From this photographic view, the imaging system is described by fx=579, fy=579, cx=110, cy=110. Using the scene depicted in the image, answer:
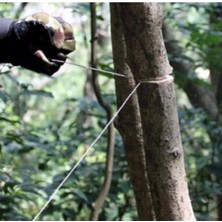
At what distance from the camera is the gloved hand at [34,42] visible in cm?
73

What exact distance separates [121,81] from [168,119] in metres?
0.12

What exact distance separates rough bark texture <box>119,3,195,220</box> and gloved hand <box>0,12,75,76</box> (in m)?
0.09

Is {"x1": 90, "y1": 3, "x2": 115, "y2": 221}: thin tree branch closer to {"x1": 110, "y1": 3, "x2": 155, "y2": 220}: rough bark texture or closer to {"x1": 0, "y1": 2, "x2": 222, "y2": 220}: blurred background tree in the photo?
{"x1": 0, "y1": 2, "x2": 222, "y2": 220}: blurred background tree

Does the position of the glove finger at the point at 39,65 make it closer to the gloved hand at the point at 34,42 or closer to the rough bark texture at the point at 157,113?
the gloved hand at the point at 34,42

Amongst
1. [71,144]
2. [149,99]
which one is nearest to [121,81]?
[149,99]

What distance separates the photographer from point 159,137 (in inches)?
31.7

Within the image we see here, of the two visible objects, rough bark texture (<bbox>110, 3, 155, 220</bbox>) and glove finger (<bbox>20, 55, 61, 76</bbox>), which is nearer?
glove finger (<bbox>20, 55, 61, 76</bbox>)

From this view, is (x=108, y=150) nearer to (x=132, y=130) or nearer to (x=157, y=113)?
(x=132, y=130)

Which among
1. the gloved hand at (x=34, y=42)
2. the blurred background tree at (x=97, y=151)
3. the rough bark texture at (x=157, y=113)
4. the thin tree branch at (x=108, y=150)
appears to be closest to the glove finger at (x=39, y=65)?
the gloved hand at (x=34, y=42)

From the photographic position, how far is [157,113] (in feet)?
2.63

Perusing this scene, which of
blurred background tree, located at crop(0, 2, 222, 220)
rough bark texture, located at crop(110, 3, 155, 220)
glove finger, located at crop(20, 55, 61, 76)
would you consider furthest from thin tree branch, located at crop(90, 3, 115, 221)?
glove finger, located at crop(20, 55, 61, 76)

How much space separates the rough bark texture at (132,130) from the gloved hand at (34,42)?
149mm

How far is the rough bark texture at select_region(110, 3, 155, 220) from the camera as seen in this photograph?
2.91ft

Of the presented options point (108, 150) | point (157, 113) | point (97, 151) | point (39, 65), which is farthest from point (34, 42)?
point (97, 151)
